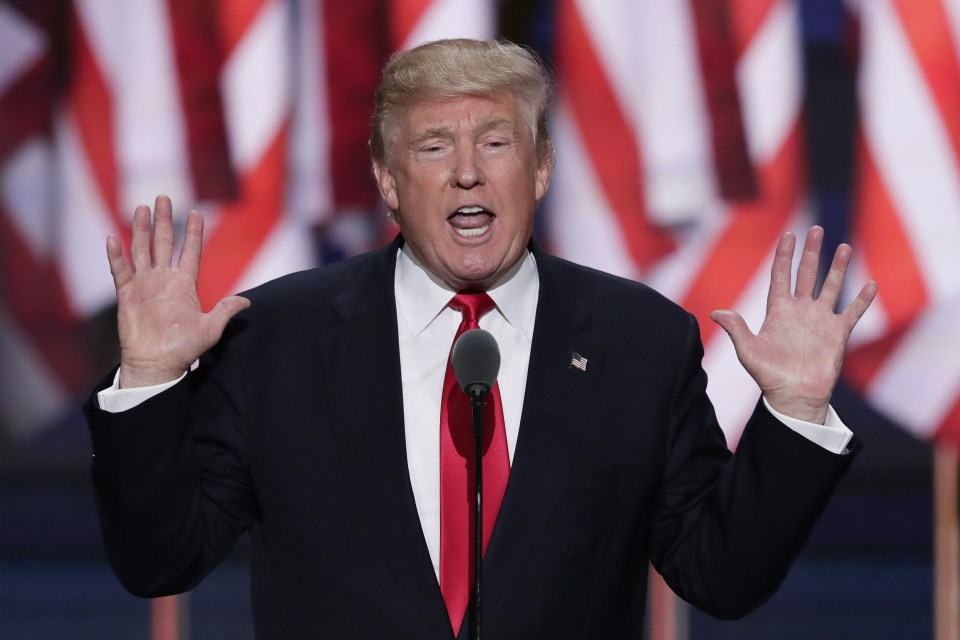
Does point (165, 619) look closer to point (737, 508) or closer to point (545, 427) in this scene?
point (545, 427)

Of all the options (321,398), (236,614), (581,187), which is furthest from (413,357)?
(236,614)

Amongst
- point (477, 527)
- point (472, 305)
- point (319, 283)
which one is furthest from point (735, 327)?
point (319, 283)

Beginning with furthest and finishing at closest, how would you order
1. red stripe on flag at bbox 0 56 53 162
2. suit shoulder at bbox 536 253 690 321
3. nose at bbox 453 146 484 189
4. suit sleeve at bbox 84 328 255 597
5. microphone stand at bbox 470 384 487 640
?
red stripe on flag at bbox 0 56 53 162
suit shoulder at bbox 536 253 690 321
nose at bbox 453 146 484 189
suit sleeve at bbox 84 328 255 597
microphone stand at bbox 470 384 487 640

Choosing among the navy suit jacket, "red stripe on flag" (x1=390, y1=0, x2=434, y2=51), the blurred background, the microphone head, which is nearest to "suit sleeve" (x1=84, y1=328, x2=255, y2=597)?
the navy suit jacket

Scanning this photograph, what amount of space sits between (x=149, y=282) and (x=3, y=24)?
2.14 metres

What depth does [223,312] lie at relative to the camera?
157 centimetres

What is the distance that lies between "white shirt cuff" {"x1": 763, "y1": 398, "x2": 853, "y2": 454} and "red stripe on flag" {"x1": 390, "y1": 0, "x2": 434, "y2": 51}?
2.11 meters

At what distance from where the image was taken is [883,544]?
18.5 ft

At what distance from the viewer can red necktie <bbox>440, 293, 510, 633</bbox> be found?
1.56 meters

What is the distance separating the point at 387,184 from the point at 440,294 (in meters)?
0.19

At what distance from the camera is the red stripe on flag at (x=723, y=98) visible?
3.42 m

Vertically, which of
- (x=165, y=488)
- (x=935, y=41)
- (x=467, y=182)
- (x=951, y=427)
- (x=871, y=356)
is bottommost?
(x=951, y=427)

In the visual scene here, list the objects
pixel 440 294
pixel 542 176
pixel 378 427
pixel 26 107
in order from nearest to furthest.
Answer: pixel 378 427 < pixel 440 294 < pixel 542 176 < pixel 26 107

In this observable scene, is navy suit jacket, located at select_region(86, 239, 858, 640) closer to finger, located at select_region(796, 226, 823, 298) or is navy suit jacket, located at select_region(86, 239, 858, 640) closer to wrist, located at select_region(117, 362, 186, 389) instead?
wrist, located at select_region(117, 362, 186, 389)
